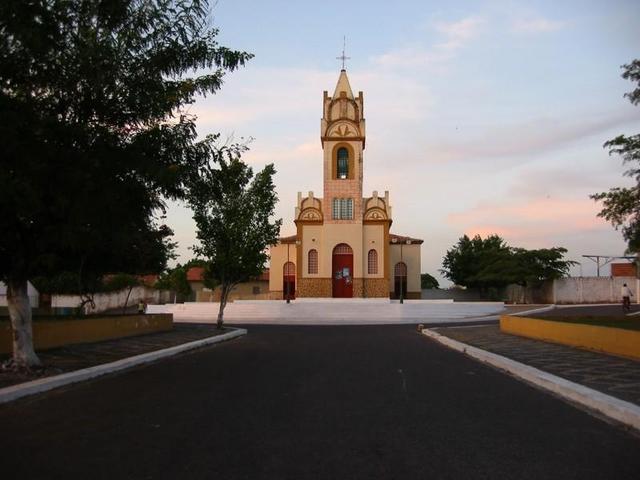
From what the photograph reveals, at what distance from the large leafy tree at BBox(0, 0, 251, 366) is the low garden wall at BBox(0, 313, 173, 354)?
11.9 feet

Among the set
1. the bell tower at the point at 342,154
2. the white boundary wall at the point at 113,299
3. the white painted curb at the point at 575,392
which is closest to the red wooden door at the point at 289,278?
the bell tower at the point at 342,154

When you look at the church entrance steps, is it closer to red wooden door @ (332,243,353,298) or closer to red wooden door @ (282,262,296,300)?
red wooden door @ (332,243,353,298)

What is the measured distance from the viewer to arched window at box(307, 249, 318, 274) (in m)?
51.4

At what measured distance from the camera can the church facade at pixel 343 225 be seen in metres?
50.7

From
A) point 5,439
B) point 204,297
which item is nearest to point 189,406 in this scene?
point 5,439

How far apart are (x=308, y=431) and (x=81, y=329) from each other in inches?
529

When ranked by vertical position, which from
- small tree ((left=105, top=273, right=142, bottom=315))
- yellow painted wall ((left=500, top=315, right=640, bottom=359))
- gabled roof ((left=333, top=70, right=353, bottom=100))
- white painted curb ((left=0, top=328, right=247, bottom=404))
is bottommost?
white painted curb ((left=0, top=328, right=247, bottom=404))

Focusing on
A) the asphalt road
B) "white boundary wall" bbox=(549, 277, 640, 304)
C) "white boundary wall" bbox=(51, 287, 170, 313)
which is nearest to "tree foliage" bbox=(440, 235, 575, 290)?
"white boundary wall" bbox=(549, 277, 640, 304)

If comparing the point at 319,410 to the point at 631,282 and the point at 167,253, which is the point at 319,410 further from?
the point at 631,282

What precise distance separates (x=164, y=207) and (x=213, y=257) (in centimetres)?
1805

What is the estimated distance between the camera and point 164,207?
1304 centimetres

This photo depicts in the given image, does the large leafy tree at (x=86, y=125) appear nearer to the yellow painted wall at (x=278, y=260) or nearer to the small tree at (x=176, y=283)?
the yellow painted wall at (x=278, y=260)

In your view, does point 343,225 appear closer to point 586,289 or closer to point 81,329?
point 586,289

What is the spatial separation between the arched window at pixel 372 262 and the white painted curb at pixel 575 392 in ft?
113
